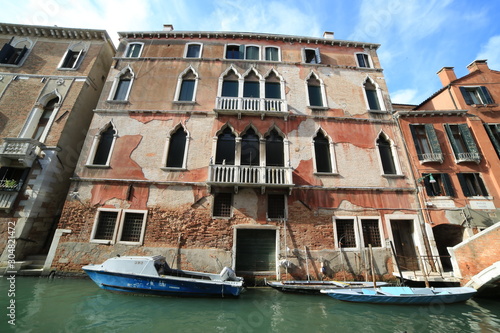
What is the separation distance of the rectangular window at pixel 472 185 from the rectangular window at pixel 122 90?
54.5 feet

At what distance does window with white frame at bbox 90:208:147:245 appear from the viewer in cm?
823

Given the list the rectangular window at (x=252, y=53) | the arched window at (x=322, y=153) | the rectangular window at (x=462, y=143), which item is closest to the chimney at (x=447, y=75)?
the rectangular window at (x=462, y=143)

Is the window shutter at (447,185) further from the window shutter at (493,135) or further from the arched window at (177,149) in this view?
the arched window at (177,149)

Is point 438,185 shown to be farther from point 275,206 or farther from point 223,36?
point 223,36

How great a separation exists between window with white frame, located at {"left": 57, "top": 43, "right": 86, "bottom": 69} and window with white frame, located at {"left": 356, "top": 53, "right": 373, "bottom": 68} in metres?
16.1

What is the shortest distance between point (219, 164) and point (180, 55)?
762cm

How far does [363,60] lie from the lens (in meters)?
12.7

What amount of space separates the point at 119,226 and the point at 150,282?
3.25 meters

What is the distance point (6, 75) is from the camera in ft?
35.9

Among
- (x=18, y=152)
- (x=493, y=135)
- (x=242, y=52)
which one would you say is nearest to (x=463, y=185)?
(x=493, y=135)

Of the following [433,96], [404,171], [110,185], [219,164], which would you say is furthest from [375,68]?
[110,185]

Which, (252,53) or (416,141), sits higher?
(252,53)

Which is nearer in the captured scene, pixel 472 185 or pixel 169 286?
pixel 169 286

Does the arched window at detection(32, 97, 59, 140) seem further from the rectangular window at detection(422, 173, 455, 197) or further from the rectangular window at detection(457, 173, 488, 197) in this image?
the rectangular window at detection(457, 173, 488, 197)
